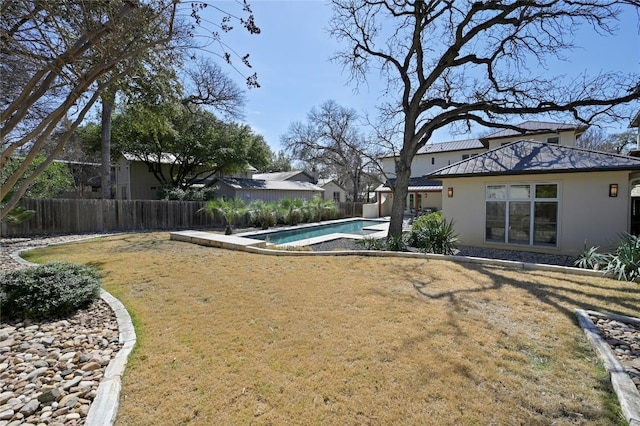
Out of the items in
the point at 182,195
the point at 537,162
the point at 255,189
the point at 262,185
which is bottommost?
the point at 182,195

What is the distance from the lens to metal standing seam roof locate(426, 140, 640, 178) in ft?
28.9

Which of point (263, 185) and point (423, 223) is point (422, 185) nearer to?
point (263, 185)

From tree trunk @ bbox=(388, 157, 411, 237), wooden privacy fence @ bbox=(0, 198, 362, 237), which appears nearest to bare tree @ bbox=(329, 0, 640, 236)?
tree trunk @ bbox=(388, 157, 411, 237)

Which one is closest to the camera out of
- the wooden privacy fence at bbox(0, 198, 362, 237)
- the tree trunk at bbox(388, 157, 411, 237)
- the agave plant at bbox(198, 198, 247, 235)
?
the tree trunk at bbox(388, 157, 411, 237)

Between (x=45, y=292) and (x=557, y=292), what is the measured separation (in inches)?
333

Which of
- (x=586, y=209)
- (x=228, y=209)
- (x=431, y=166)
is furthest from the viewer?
(x=431, y=166)

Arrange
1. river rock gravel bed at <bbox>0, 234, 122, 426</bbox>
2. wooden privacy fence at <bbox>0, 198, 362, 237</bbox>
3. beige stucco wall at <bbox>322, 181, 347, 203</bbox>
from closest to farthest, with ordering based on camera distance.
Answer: river rock gravel bed at <bbox>0, 234, 122, 426</bbox> < wooden privacy fence at <bbox>0, 198, 362, 237</bbox> < beige stucco wall at <bbox>322, 181, 347, 203</bbox>

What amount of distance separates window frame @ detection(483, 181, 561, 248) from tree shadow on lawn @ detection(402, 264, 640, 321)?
363 centimetres

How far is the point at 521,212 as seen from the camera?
10180mm

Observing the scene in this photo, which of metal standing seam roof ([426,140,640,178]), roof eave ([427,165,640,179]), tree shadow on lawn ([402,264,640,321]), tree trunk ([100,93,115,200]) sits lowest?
tree shadow on lawn ([402,264,640,321])

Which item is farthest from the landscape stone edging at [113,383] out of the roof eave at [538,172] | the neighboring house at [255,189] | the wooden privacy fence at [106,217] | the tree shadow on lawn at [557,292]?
the neighboring house at [255,189]

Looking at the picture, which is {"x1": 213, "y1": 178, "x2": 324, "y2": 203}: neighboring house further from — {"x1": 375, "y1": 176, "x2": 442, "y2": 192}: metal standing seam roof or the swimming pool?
{"x1": 375, "y1": 176, "x2": 442, "y2": 192}: metal standing seam roof

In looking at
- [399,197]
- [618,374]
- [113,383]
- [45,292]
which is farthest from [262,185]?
[618,374]

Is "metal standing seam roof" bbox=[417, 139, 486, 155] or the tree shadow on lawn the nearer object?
the tree shadow on lawn
